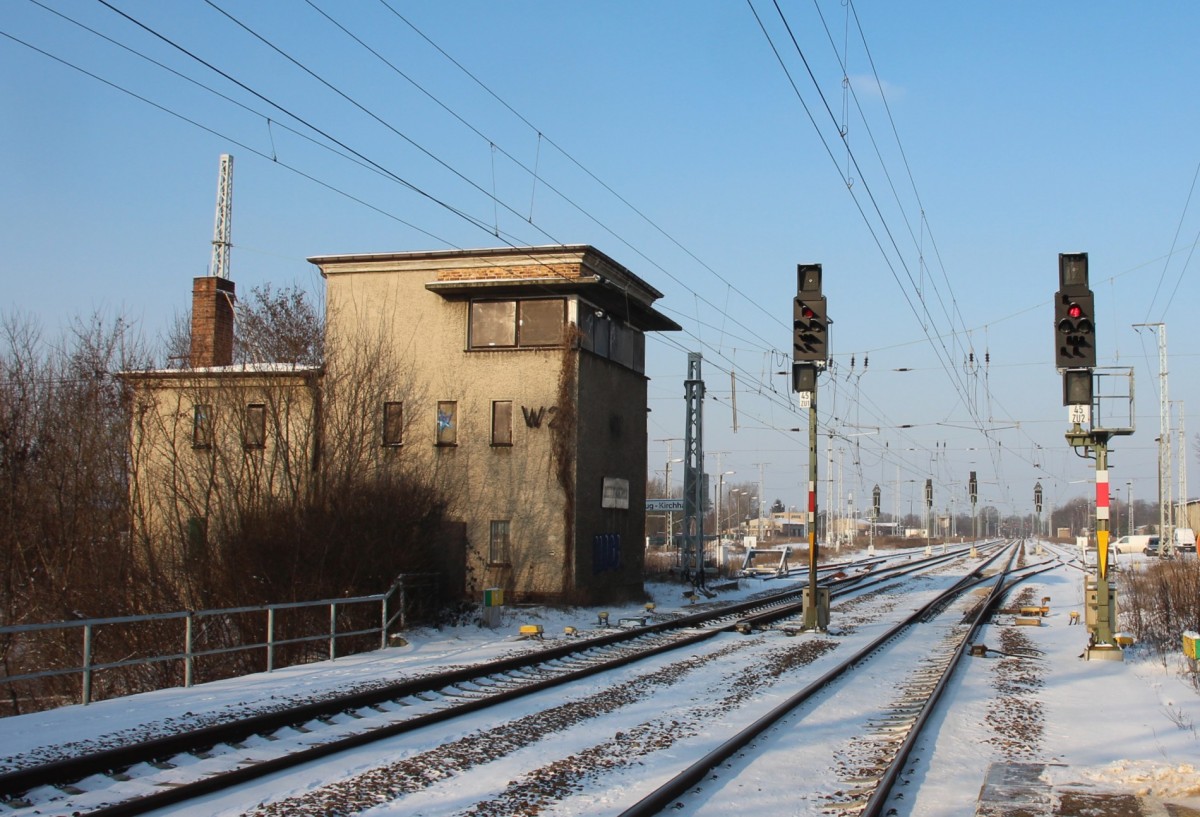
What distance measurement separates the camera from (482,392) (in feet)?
90.8

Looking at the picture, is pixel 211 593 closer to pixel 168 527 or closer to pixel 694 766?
pixel 168 527

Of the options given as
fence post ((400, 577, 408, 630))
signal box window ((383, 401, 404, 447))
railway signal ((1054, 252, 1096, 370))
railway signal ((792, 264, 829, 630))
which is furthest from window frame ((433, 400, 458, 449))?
railway signal ((1054, 252, 1096, 370))

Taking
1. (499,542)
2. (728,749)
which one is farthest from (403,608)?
(728,749)

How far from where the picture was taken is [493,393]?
27.6 m

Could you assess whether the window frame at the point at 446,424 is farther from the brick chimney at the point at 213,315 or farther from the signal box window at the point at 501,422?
the brick chimney at the point at 213,315

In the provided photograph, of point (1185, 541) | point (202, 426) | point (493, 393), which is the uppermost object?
point (493, 393)

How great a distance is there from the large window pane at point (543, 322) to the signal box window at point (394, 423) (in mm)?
3749

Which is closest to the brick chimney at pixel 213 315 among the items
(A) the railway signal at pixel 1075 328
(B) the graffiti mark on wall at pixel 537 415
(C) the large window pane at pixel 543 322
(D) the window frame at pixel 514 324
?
(D) the window frame at pixel 514 324

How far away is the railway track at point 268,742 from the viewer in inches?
300

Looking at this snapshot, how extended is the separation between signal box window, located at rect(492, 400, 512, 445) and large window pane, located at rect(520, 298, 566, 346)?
1669mm

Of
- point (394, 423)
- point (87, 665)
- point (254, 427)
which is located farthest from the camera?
point (394, 423)

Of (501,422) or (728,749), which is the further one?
(501,422)

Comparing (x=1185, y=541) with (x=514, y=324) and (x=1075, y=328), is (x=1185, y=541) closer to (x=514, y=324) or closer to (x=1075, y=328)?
(x=514, y=324)

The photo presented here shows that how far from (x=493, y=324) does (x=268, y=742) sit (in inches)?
743
